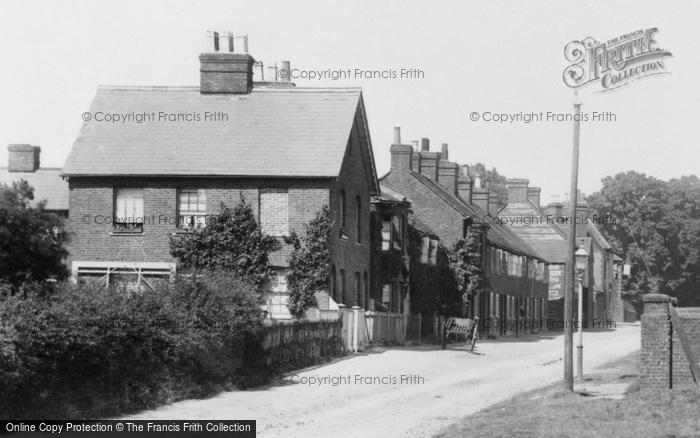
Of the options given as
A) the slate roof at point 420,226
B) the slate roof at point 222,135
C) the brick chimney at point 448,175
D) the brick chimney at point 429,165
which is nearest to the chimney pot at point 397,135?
the brick chimney at point 429,165

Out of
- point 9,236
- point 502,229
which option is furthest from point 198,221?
point 502,229

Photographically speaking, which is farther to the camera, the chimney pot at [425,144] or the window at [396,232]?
the chimney pot at [425,144]

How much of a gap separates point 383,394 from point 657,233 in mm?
82285

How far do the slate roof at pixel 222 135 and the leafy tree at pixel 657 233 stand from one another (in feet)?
217

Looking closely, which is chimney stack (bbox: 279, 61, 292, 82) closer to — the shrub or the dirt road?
the dirt road

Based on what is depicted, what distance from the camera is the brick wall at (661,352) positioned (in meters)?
22.0

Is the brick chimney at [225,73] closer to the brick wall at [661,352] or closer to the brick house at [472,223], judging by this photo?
the brick house at [472,223]

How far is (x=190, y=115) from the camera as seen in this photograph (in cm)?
3819

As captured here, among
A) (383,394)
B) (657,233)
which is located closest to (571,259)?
(383,394)

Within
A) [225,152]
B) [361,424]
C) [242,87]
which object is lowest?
[361,424]

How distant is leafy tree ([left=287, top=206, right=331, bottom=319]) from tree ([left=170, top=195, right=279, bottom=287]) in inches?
30.1

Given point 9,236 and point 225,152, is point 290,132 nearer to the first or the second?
point 225,152

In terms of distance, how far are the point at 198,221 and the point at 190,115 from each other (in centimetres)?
422

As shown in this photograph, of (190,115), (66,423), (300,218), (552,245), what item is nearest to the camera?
(66,423)
